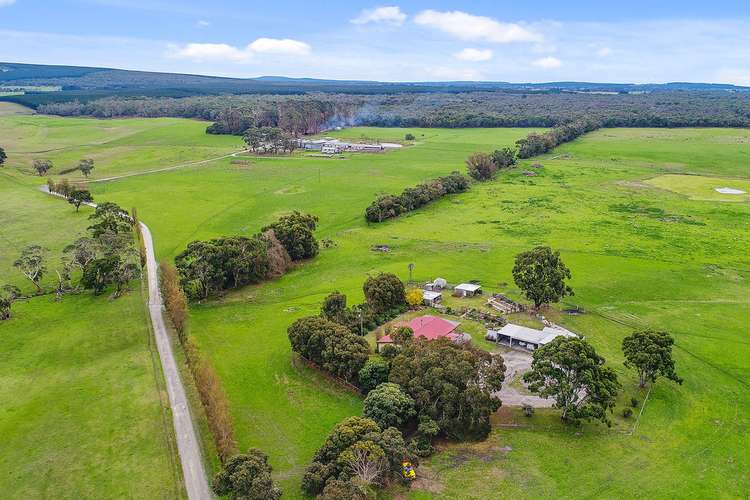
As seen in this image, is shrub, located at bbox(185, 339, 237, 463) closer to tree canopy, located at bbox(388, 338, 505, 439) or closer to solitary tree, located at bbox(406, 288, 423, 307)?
tree canopy, located at bbox(388, 338, 505, 439)

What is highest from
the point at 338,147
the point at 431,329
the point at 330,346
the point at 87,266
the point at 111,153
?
the point at 338,147

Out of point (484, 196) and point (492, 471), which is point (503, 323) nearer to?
point (492, 471)

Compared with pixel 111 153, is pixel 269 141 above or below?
above

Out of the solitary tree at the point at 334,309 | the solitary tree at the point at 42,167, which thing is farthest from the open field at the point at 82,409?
→ the solitary tree at the point at 42,167

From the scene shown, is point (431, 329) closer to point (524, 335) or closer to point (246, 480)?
point (524, 335)

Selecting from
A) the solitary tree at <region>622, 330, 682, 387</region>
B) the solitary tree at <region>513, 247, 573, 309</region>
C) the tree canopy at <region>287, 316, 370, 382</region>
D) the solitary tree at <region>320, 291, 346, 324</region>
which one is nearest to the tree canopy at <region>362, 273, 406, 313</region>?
the solitary tree at <region>320, 291, 346, 324</region>

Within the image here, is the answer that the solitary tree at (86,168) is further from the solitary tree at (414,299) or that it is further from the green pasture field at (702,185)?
the green pasture field at (702,185)

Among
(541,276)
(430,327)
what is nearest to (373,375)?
(430,327)
